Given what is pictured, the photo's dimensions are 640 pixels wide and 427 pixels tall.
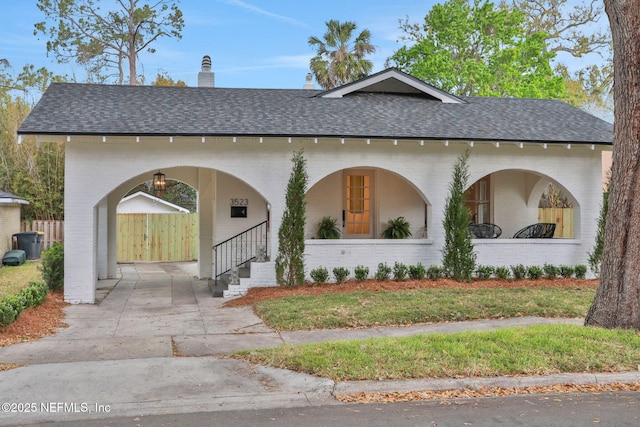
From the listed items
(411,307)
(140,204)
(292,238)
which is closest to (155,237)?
(140,204)

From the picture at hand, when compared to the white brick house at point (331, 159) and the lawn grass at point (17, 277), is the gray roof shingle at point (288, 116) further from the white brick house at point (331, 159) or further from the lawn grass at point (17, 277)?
the lawn grass at point (17, 277)

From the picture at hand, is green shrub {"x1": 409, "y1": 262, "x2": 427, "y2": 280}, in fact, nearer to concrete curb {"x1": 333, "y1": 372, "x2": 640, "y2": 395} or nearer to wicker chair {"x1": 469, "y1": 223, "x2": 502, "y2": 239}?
wicker chair {"x1": 469, "y1": 223, "x2": 502, "y2": 239}

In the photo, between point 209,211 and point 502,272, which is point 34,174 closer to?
point 209,211

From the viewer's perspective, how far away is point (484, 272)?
47.1 feet

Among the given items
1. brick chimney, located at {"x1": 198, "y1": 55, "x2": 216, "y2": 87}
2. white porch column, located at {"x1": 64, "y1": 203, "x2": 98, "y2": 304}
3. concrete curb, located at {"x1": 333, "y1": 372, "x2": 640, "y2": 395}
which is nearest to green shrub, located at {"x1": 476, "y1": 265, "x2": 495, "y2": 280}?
concrete curb, located at {"x1": 333, "y1": 372, "x2": 640, "y2": 395}

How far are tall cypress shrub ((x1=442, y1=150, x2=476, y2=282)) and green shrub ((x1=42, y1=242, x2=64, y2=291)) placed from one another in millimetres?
8790

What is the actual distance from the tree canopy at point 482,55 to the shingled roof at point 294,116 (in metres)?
12.0

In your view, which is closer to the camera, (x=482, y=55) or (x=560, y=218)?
(x=560, y=218)

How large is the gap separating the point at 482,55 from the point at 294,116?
1905cm

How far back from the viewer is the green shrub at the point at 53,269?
13039mm

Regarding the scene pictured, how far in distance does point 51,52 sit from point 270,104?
860 inches

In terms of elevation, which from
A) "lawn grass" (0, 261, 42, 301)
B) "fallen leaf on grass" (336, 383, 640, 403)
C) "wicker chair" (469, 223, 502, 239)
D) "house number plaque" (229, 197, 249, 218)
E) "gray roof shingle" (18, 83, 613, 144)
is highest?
"gray roof shingle" (18, 83, 613, 144)

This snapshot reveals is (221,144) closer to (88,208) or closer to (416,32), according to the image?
(88,208)

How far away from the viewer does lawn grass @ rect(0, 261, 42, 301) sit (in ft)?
48.4
